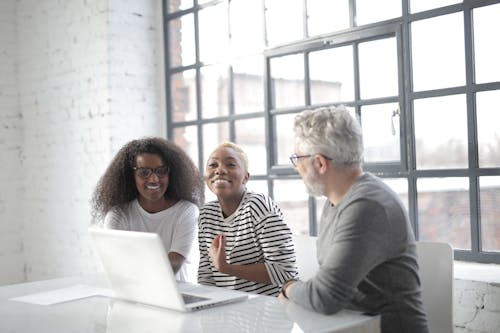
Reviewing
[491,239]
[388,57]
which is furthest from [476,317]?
[388,57]

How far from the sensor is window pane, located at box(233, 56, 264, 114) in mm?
4004

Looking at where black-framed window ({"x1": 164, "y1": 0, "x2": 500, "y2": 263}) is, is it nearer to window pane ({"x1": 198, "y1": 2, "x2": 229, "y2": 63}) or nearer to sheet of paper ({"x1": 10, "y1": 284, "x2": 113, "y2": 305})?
window pane ({"x1": 198, "y1": 2, "x2": 229, "y2": 63})

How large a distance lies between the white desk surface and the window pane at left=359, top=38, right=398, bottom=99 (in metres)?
1.52

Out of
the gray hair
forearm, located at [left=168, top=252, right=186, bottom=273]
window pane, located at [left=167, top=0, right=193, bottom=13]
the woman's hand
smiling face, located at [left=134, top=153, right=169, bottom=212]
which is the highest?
window pane, located at [left=167, top=0, right=193, bottom=13]

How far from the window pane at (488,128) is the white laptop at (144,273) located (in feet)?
4.44

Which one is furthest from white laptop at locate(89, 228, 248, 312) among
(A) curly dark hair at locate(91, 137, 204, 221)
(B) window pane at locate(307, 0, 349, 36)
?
(B) window pane at locate(307, 0, 349, 36)

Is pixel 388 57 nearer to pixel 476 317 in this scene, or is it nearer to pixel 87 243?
pixel 476 317

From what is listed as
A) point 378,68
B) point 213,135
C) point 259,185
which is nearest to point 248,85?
point 213,135

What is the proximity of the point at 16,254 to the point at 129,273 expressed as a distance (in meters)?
3.60

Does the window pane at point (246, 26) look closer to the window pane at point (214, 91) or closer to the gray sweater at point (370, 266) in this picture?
the window pane at point (214, 91)

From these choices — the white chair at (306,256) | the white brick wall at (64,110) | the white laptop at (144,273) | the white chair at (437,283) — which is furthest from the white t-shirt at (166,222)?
the white brick wall at (64,110)

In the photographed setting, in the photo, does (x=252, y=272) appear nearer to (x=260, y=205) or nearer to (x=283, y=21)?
(x=260, y=205)

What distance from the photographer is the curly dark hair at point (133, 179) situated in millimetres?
3117

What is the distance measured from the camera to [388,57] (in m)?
3.22
